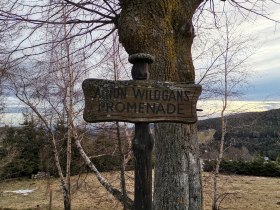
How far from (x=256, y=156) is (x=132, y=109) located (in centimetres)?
2862

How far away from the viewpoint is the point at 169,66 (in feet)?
14.6

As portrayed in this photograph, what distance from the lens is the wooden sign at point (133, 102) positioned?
9.33 ft

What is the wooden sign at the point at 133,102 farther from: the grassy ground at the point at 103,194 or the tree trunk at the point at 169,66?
the grassy ground at the point at 103,194

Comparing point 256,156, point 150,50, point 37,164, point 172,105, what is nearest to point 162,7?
point 150,50

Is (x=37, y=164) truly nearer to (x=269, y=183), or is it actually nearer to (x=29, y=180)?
(x=29, y=180)

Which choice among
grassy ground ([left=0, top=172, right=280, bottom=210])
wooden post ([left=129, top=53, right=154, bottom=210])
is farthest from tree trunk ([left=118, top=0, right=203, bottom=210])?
grassy ground ([left=0, top=172, right=280, bottom=210])

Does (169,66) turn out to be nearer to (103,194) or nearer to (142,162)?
(142,162)

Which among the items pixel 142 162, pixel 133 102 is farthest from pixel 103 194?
pixel 133 102

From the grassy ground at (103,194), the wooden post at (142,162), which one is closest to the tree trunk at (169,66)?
the wooden post at (142,162)

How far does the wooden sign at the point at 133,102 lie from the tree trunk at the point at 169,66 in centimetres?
149

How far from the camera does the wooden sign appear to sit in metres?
2.84

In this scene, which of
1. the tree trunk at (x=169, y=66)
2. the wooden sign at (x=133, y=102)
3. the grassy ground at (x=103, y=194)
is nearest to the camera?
the wooden sign at (x=133, y=102)

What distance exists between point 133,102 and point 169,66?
1.70 metres

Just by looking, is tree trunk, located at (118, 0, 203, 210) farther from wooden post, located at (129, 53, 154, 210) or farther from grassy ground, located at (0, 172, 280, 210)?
grassy ground, located at (0, 172, 280, 210)
